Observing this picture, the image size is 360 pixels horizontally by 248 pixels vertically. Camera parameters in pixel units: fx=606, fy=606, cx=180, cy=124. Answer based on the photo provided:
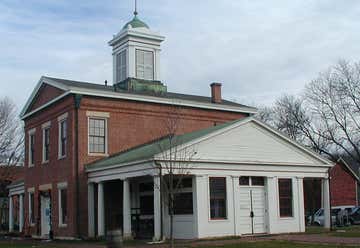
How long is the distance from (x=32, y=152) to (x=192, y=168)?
17364mm

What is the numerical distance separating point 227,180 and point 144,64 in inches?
551

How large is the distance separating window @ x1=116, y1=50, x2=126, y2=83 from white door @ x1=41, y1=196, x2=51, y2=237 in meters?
8.99

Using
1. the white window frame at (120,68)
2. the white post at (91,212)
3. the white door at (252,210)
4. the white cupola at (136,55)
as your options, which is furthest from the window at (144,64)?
the white door at (252,210)

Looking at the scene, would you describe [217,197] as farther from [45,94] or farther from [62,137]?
[45,94]

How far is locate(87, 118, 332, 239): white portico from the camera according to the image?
86.5 ft

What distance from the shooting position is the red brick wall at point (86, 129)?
107 feet

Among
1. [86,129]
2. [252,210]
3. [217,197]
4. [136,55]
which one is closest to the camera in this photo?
[217,197]

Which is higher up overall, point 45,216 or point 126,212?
point 126,212

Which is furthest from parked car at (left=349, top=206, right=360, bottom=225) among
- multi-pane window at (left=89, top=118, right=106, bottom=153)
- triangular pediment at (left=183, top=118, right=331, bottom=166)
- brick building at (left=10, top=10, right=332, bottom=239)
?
multi-pane window at (left=89, top=118, right=106, bottom=153)

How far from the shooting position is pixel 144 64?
1537 inches

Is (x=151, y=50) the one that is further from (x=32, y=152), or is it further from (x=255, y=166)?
(x=255, y=166)

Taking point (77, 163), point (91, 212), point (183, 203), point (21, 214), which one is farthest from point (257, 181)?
point (21, 214)

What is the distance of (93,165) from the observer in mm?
31844

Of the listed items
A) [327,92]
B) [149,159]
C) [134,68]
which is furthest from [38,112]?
[327,92]
